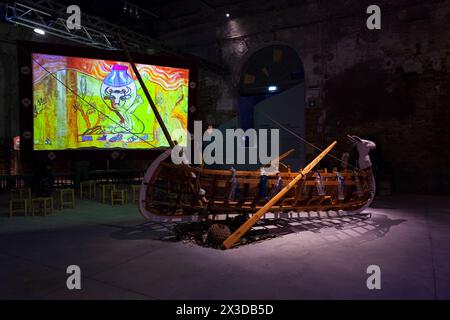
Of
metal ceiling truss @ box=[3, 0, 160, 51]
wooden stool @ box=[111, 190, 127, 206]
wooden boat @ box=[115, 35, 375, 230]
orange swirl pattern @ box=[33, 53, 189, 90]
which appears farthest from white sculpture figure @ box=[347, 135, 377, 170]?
wooden stool @ box=[111, 190, 127, 206]

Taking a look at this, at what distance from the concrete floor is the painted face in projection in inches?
122

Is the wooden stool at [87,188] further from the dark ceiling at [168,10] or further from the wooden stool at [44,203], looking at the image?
the dark ceiling at [168,10]

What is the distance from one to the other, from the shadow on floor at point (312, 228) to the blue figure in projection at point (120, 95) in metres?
3.19

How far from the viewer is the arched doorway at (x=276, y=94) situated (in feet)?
38.9

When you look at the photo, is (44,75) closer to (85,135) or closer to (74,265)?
(85,135)

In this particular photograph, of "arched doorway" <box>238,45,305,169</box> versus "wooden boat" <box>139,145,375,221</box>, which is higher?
"arched doorway" <box>238,45,305,169</box>

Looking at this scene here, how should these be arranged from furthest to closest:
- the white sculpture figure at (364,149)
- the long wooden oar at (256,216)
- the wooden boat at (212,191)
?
the white sculpture figure at (364,149), the wooden boat at (212,191), the long wooden oar at (256,216)

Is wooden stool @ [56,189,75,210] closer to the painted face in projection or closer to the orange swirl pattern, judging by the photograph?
the painted face in projection

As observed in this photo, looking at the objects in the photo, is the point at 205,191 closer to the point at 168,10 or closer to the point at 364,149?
the point at 364,149

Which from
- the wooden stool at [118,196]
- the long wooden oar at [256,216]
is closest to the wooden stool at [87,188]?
the wooden stool at [118,196]

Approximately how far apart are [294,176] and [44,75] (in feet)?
18.5

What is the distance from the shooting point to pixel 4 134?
1091 cm

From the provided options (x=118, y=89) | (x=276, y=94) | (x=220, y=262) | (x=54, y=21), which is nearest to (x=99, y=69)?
(x=118, y=89)

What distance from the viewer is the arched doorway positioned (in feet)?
38.9
